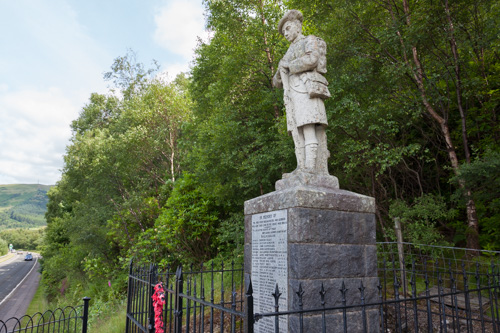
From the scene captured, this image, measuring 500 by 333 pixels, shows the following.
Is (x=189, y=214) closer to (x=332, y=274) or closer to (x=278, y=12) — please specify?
(x=278, y=12)

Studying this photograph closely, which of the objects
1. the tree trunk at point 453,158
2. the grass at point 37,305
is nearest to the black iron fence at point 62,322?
the grass at point 37,305

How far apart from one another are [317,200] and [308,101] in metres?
1.38

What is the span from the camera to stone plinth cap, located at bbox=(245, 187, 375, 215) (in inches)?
149

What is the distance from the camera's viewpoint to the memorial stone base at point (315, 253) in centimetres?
358

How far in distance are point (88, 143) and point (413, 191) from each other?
1804 centimetres

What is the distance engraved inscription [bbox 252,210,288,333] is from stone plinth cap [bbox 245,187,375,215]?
0.12 m

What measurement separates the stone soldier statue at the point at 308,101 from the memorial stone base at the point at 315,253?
35cm

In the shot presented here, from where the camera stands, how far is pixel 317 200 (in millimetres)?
3842

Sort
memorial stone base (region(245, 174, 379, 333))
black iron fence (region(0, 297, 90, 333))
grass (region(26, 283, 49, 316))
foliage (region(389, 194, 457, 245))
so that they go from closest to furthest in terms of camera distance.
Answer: memorial stone base (region(245, 174, 379, 333)) → black iron fence (region(0, 297, 90, 333)) → foliage (region(389, 194, 457, 245)) → grass (region(26, 283, 49, 316))

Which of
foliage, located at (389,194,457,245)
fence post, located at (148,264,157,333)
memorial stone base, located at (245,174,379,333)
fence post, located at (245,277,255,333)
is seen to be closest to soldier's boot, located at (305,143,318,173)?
memorial stone base, located at (245,174,379,333)

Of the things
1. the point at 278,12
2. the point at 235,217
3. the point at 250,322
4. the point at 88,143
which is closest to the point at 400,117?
the point at 278,12

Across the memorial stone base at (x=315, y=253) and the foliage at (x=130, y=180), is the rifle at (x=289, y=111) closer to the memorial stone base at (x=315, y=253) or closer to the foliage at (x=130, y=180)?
the memorial stone base at (x=315, y=253)

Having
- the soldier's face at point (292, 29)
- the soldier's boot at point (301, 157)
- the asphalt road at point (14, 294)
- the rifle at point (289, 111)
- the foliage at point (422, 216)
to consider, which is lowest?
the asphalt road at point (14, 294)

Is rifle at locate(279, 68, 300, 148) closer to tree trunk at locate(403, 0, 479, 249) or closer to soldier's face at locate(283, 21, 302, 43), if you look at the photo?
soldier's face at locate(283, 21, 302, 43)
